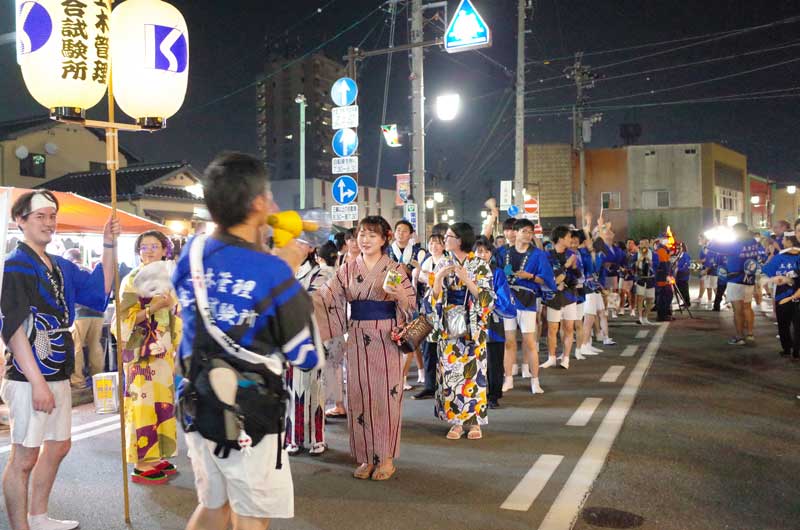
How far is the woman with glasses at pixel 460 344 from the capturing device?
622cm

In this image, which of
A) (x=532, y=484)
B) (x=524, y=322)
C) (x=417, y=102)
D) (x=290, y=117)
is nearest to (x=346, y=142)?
(x=417, y=102)

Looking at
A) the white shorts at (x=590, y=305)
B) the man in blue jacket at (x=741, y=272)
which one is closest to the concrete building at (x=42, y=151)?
the white shorts at (x=590, y=305)

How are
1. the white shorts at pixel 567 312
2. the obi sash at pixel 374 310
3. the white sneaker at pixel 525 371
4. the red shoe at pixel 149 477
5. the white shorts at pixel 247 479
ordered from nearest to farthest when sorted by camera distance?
the white shorts at pixel 247 479 → the red shoe at pixel 149 477 → the obi sash at pixel 374 310 → the white sneaker at pixel 525 371 → the white shorts at pixel 567 312

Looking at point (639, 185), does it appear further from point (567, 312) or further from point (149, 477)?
point (149, 477)

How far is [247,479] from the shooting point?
8.18 ft

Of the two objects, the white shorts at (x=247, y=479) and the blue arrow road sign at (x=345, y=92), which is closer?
the white shorts at (x=247, y=479)

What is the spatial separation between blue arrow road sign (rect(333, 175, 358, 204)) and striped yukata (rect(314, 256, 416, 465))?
816cm

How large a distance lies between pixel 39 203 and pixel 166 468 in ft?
7.98

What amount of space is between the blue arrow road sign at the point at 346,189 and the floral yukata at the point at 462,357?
23.9 feet

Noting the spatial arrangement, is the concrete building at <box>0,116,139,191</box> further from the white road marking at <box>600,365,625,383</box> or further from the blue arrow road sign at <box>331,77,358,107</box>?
the white road marking at <box>600,365,625,383</box>

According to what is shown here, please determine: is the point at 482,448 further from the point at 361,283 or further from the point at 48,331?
the point at 48,331

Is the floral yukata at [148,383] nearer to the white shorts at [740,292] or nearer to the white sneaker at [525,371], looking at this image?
the white sneaker at [525,371]

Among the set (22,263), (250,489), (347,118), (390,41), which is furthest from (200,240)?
(390,41)

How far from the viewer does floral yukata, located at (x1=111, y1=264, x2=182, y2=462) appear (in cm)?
502
